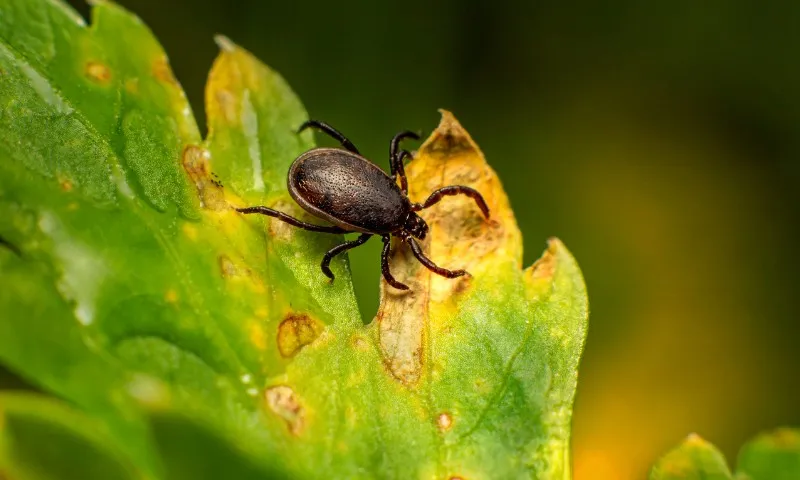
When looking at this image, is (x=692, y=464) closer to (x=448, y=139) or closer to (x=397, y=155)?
(x=448, y=139)

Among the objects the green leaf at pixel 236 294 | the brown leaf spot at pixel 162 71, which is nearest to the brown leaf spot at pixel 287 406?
the green leaf at pixel 236 294

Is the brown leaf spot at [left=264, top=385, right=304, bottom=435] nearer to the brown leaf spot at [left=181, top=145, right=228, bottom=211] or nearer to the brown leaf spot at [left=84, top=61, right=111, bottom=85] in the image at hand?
the brown leaf spot at [left=181, top=145, right=228, bottom=211]

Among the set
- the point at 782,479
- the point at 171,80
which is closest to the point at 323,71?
the point at 171,80

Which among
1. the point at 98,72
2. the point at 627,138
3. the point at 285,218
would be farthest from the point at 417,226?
the point at 627,138

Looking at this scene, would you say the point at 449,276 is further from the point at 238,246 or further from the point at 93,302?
the point at 93,302

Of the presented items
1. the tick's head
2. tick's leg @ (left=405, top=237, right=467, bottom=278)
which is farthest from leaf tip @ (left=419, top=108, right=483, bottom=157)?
tick's leg @ (left=405, top=237, right=467, bottom=278)

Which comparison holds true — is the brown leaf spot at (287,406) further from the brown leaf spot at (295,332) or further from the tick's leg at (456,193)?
the tick's leg at (456,193)

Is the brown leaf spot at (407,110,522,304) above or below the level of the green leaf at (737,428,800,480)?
above
